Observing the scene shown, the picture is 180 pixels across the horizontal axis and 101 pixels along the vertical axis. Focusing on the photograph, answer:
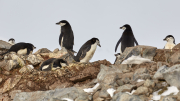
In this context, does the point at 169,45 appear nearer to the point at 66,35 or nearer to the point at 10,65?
the point at 66,35

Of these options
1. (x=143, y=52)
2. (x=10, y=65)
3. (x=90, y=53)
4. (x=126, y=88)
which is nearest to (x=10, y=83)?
(x=10, y=65)

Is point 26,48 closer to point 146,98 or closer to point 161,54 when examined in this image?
point 161,54

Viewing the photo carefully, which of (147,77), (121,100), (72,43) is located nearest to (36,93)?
(121,100)

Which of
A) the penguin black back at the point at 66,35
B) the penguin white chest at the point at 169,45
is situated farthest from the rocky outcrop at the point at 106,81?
the penguin white chest at the point at 169,45

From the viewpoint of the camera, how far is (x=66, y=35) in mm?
14438

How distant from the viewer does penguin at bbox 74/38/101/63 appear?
10328 mm

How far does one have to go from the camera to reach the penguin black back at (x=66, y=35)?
565 inches

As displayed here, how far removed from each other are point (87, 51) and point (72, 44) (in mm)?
4381

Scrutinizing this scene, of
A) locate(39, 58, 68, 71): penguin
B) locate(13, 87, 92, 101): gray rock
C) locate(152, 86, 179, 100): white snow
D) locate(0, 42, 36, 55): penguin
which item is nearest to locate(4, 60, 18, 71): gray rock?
locate(39, 58, 68, 71): penguin

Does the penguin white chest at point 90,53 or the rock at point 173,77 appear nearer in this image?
the rock at point 173,77

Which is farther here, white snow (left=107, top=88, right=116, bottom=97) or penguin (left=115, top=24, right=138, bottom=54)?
penguin (left=115, top=24, right=138, bottom=54)

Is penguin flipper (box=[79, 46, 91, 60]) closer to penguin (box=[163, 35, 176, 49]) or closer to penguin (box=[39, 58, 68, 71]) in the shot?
penguin (box=[39, 58, 68, 71])

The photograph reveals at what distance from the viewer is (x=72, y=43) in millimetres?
14523

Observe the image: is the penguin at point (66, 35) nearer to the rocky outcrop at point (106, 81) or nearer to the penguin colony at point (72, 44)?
the penguin colony at point (72, 44)
